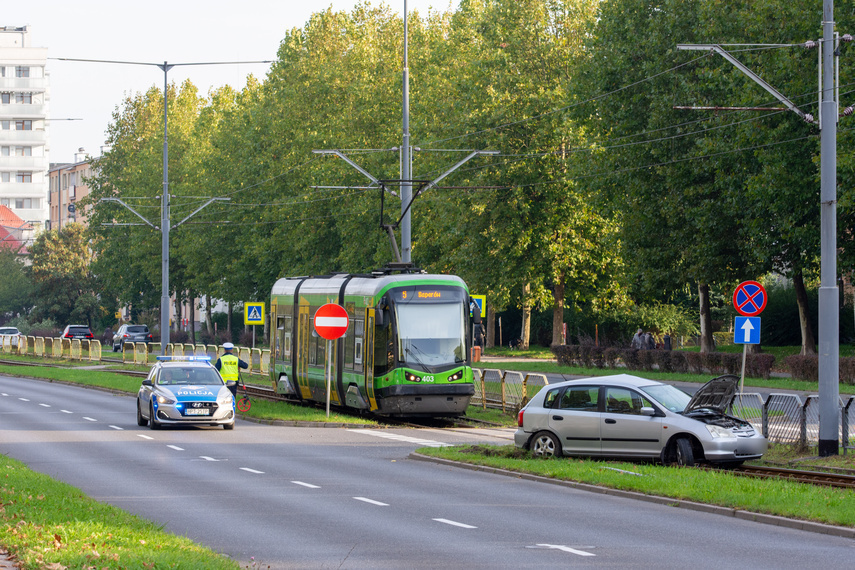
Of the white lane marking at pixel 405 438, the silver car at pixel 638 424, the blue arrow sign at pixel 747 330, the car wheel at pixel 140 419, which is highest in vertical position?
the blue arrow sign at pixel 747 330

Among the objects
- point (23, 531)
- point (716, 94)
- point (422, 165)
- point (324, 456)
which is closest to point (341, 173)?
point (422, 165)

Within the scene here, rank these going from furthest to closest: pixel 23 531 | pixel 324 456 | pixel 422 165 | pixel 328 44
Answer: pixel 328 44, pixel 422 165, pixel 324 456, pixel 23 531

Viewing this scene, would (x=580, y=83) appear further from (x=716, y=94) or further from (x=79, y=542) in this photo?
(x=79, y=542)

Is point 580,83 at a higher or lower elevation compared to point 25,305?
higher

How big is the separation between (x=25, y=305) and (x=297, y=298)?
267 feet

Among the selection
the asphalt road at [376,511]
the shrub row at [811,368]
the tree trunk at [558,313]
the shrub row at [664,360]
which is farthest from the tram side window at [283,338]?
the tree trunk at [558,313]

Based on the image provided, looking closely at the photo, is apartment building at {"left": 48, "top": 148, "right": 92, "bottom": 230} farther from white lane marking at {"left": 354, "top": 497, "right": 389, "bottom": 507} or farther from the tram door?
white lane marking at {"left": 354, "top": 497, "right": 389, "bottom": 507}

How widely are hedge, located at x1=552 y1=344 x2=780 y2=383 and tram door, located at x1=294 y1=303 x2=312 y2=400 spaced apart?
47.9 feet

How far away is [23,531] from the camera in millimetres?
11031

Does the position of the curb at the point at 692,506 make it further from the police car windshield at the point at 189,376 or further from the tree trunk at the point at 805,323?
the tree trunk at the point at 805,323

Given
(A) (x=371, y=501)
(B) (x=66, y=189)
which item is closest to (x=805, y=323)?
(A) (x=371, y=501)

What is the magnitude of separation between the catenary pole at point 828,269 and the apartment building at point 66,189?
135 meters

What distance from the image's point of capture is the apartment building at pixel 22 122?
522 feet

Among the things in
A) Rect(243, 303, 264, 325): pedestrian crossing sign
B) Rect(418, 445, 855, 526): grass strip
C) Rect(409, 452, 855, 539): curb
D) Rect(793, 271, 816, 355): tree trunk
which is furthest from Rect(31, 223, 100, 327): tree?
Rect(409, 452, 855, 539): curb
